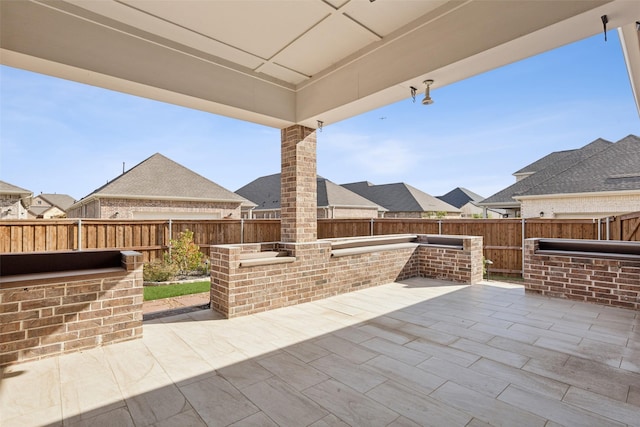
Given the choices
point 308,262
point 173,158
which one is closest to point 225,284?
point 308,262

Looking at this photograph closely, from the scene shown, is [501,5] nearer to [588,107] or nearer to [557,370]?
[557,370]

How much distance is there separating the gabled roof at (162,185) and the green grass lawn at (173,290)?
7529 millimetres

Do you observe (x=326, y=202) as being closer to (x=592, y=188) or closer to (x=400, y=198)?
(x=400, y=198)

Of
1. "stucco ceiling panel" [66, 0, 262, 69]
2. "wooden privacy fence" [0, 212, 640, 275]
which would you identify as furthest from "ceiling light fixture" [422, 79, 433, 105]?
"wooden privacy fence" [0, 212, 640, 275]

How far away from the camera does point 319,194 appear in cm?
1942

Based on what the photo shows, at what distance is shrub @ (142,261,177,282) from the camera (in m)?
7.02

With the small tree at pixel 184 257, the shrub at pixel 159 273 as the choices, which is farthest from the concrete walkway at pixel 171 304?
the small tree at pixel 184 257

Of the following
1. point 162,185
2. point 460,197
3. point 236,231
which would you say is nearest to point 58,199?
point 162,185

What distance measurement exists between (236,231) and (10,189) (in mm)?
9275

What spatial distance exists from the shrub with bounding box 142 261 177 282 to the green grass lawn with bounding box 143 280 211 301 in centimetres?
57

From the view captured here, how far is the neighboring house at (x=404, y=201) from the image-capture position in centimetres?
2116

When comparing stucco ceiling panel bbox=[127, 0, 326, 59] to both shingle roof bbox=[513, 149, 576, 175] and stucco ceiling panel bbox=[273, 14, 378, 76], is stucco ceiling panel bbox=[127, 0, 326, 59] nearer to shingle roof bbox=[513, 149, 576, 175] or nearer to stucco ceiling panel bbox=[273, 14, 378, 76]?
stucco ceiling panel bbox=[273, 14, 378, 76]

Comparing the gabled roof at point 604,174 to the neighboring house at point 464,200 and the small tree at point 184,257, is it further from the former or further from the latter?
the neighboring house at point 464,200

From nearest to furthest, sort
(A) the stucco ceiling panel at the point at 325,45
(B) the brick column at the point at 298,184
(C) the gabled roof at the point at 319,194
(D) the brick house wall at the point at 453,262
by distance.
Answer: (A) the stucco ceiling panel at the point at 325,45
(B) the brick column at the point at 298,184
(D) the brick house wall at the point at 453,262
(C) the gabled roof at the point at 319,194
